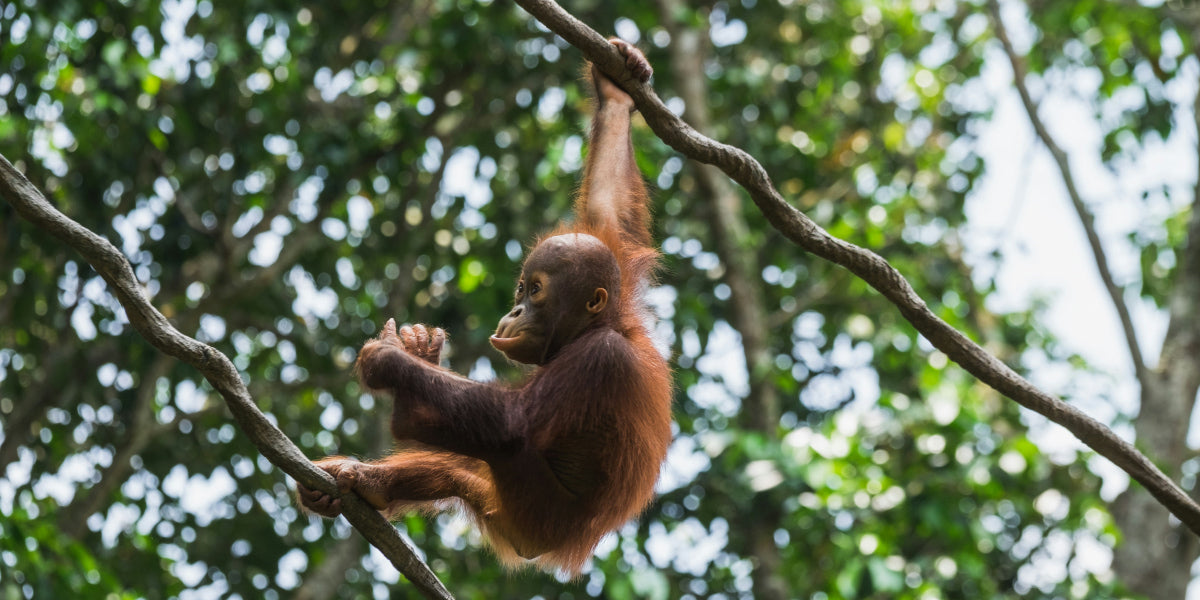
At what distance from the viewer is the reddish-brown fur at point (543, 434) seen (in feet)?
10.5

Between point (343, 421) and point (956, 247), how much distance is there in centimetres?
420

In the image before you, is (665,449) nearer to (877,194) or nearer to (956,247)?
(877,194)

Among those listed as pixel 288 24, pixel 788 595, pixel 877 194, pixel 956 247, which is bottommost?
pixel 788 595

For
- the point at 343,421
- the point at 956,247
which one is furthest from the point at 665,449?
the point at 956,247

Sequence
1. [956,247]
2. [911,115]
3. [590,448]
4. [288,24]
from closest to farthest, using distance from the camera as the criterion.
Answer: [590,448] < [288,24] < [956,247] < [911,115]

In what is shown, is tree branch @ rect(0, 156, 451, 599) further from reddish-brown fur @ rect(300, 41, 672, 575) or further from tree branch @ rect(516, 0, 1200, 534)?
tree branch @ rect(516, 0, 1200, 534)

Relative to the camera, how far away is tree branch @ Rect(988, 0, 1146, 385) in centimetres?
873

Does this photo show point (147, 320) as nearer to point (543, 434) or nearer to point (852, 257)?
point (543, 434)

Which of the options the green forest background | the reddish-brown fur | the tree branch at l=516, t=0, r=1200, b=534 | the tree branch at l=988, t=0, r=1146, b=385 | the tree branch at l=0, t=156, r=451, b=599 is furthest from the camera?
the tree branch at l=988, t=0, r=1146, b=385

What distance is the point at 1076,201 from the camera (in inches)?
355

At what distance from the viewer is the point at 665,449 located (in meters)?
3.69

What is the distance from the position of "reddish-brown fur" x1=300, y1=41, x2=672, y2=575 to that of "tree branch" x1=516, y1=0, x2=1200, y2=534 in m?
0.24

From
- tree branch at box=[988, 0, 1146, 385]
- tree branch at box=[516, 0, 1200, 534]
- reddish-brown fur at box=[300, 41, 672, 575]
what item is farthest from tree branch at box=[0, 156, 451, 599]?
tree branch at box=[988, 0, 1146, 385]

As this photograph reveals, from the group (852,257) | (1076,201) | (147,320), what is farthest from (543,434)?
(1076,201)
